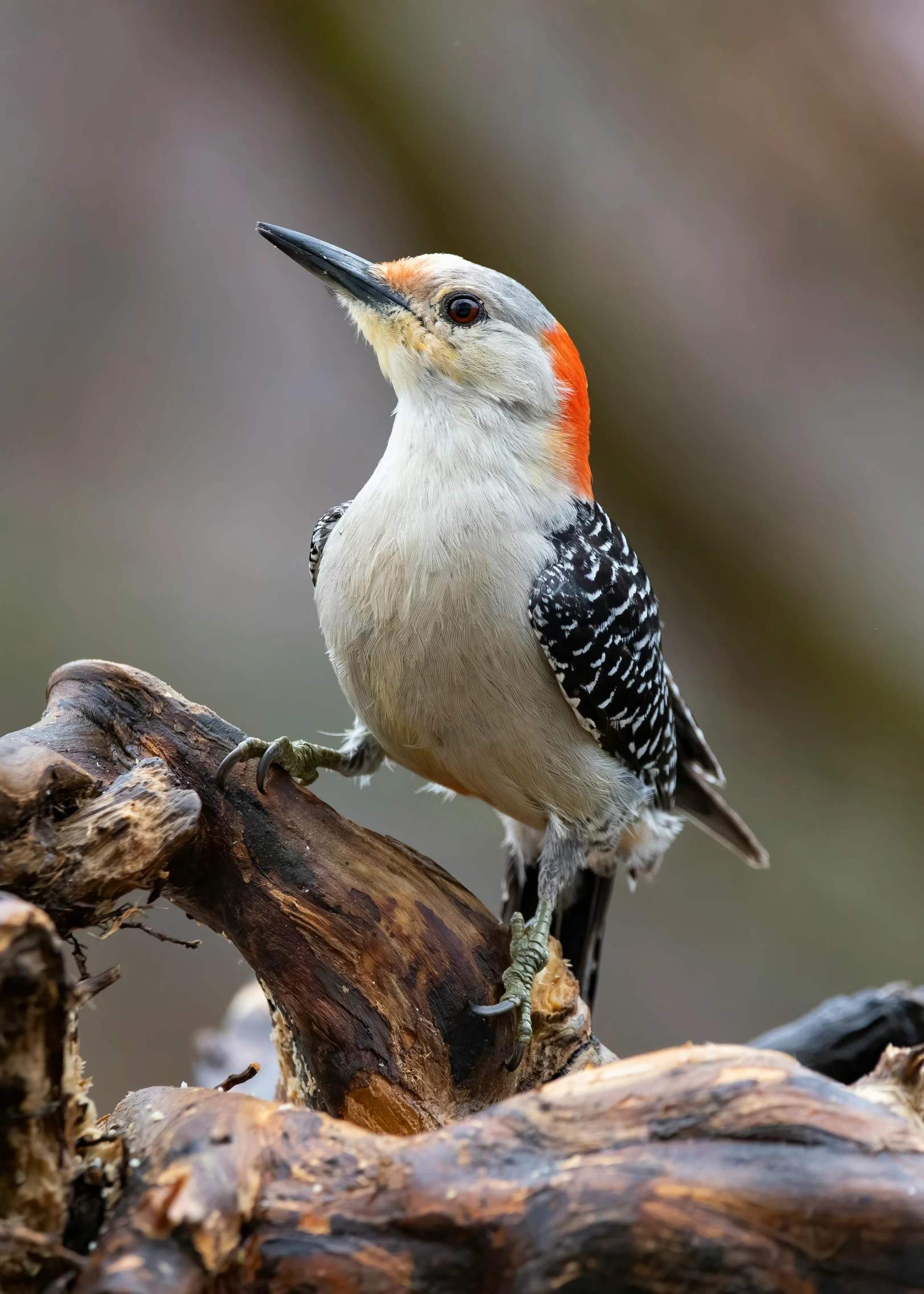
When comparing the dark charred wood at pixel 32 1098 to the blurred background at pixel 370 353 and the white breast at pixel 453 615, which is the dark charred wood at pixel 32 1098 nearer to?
the white breast at pixel 453 615

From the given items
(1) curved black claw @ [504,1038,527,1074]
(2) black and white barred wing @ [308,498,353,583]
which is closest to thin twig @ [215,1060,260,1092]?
(1) curved black claw @ [504,1038,527,1074]

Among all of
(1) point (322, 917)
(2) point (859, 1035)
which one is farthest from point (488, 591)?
(2) point (859, 1035)

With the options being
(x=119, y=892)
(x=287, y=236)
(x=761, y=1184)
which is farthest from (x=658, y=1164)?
(x=287, y=236)

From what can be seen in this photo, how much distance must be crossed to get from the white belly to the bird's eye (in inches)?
19.2

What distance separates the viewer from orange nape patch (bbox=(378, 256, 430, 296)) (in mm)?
2732

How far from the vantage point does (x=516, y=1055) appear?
8.13 feet

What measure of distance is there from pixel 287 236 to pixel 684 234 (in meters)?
3.45

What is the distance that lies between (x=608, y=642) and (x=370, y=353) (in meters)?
3.84

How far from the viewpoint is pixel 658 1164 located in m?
1.43

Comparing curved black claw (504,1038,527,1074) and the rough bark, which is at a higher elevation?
the rough bark

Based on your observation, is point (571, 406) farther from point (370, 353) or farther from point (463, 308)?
point (370, 353)

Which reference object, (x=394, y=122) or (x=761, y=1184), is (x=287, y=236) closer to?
(x=761, y=1184)

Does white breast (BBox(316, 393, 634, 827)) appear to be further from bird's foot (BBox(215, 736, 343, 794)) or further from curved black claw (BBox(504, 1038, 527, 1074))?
curved black claw (BBox(504, 1038, 527, 1074))

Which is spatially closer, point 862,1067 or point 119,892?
point 119,892
